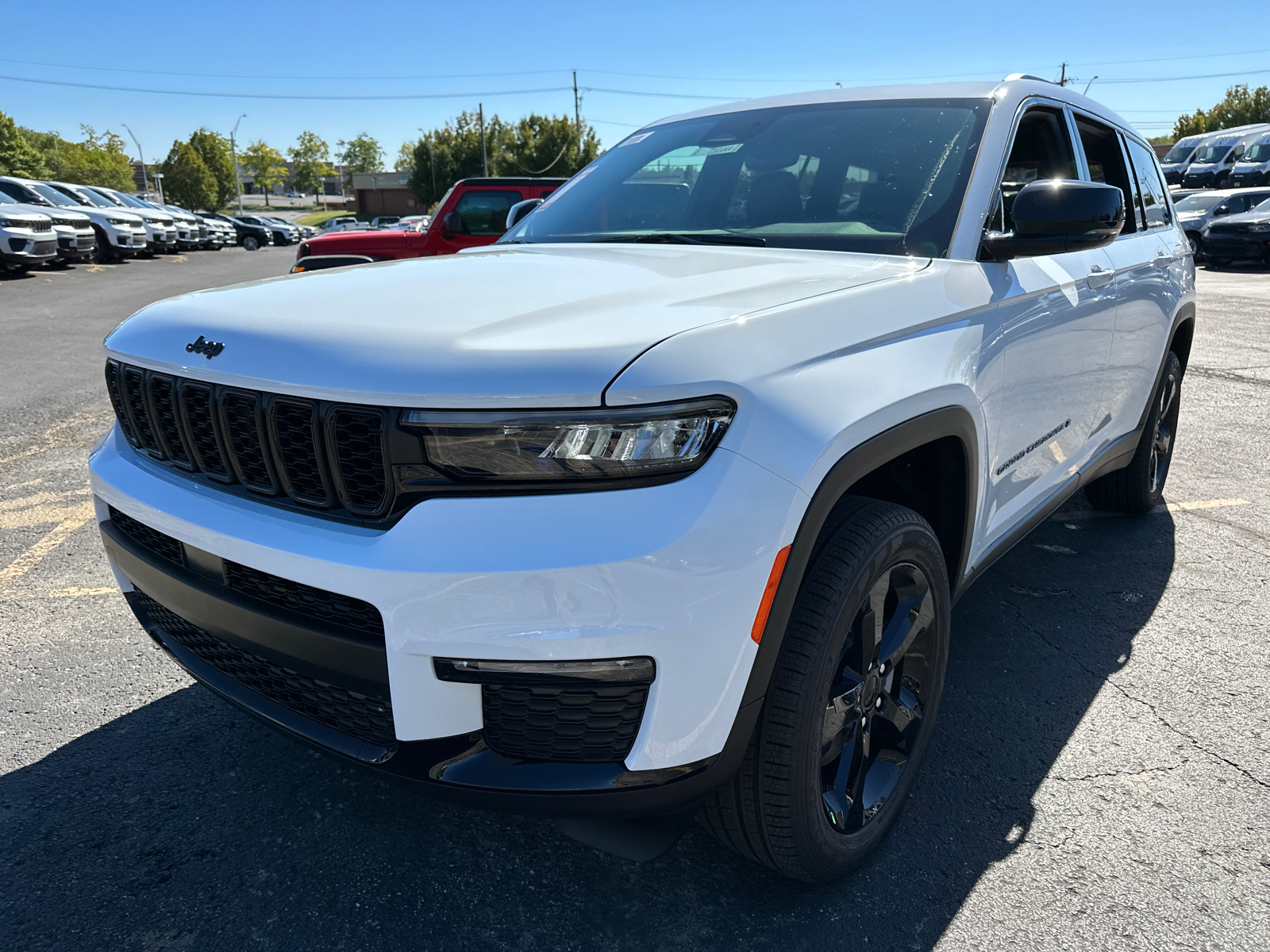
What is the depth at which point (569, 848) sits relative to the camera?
2.24 m

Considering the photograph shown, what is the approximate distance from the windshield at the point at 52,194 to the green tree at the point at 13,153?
46.1 meters

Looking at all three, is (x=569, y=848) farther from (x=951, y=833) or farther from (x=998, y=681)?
(x=998, y=681)

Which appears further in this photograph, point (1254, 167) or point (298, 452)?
point (1254, 167)

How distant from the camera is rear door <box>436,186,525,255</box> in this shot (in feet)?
27.7

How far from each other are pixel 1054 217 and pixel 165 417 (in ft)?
7.14

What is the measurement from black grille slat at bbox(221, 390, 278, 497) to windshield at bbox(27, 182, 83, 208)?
75.1 feet

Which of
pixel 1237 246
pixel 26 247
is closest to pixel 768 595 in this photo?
pixel 26 247

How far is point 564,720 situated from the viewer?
5.38 feet

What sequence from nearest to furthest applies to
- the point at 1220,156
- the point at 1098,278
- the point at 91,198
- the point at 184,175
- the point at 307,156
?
1. the point at 1098,278
2. the point at 91,198
3. the point at 1220,156
4. the point at 184,175
5. the point at 307,156

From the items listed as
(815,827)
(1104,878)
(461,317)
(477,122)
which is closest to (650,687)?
(815,827)

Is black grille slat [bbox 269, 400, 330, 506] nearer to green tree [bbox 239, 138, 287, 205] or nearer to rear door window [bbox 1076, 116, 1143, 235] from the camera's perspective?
rear door window [bbox 1076, 116, 1143, 235]

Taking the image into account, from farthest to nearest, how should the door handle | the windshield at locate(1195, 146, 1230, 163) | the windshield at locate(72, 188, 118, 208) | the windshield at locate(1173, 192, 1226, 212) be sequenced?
the windshield at locate(1195, 146, 1230, 163), the windshield at locate(72, 188, 118, 208), the windshield at locate(1173, 192, 1226, 212), the door handle

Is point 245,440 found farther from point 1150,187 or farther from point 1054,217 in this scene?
point 1150,187

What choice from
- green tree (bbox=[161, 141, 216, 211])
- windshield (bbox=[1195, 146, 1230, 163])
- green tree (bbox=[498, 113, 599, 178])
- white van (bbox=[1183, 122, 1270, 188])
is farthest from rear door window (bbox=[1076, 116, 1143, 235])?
green tree (bbox=[161, 141, 216, 211])
